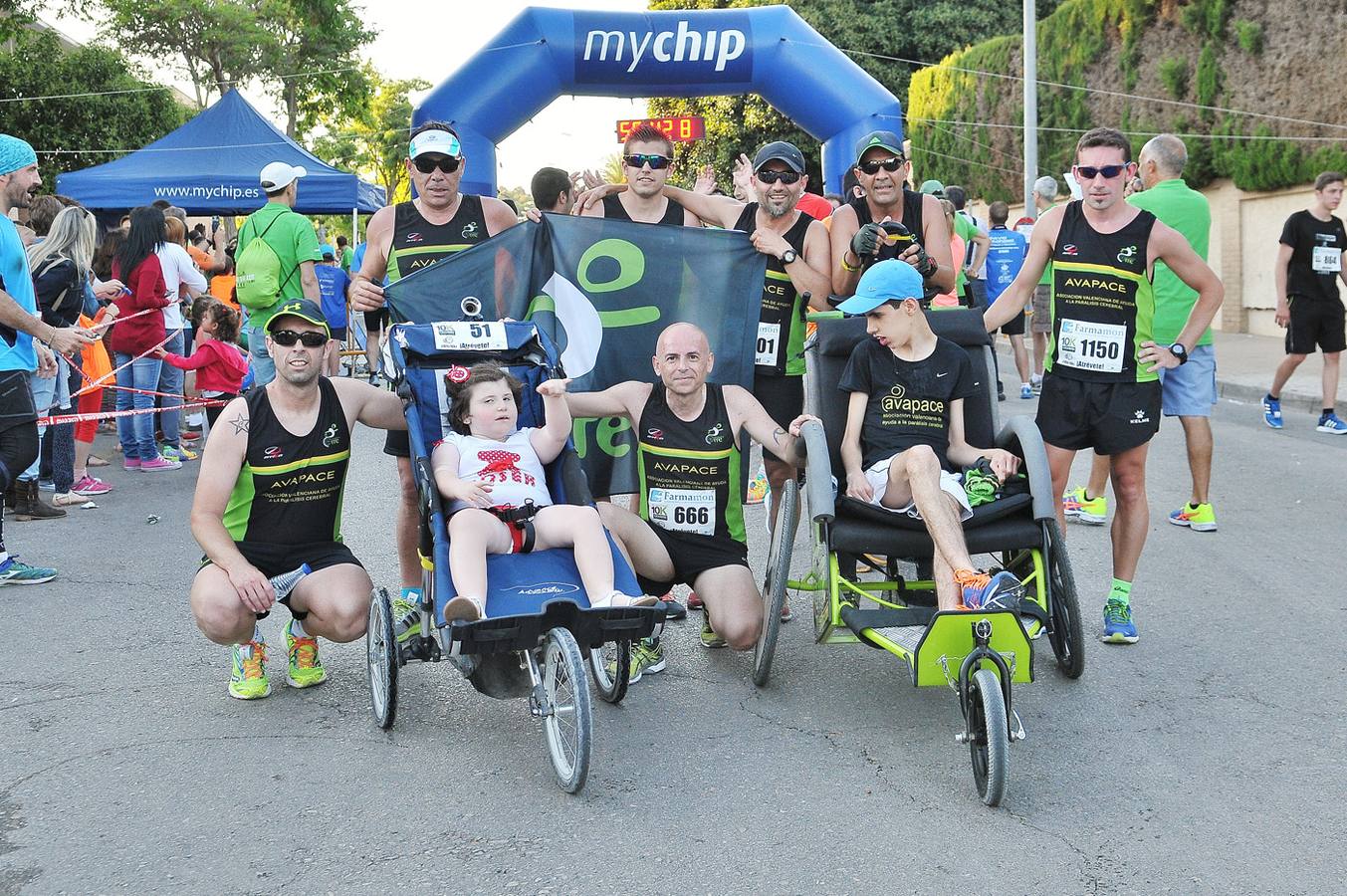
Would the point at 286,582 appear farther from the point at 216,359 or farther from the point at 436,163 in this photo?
the point at 216,359

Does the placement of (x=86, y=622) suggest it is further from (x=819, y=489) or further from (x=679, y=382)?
(x=819, y=489)

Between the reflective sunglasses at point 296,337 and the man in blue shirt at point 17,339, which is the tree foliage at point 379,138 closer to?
the man in blue shirt at point 17,339

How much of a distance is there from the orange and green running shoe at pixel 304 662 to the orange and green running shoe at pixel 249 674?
118 mm

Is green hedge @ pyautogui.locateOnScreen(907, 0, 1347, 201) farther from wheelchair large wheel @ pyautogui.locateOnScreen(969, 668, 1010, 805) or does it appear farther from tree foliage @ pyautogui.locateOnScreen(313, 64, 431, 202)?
tree foliage @ pyautogui.locateOnScreen(313, 64, 431, 202)

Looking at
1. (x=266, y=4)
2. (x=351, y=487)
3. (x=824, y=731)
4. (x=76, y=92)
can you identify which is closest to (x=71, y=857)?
(x=824, y=731)

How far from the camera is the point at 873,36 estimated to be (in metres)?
40.1

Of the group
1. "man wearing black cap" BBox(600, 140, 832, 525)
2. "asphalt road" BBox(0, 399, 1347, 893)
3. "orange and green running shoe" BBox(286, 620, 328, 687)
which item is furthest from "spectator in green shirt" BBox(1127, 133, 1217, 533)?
"orange and green running shoe" BBox(286, 620, 328, 687)

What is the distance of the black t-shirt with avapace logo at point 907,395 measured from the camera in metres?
5.32

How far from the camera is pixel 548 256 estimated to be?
20.8 feet

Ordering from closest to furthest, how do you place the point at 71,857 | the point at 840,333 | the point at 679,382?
the point at 71,857
the point at 679,382
the point at 840,333

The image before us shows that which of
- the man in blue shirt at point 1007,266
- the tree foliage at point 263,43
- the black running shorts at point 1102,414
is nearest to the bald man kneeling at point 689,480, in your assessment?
the black running shorts at point 1102,414

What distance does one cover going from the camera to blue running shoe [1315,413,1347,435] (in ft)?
36.1

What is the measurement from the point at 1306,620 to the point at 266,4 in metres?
37.5

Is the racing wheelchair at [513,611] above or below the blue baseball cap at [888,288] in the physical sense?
below
